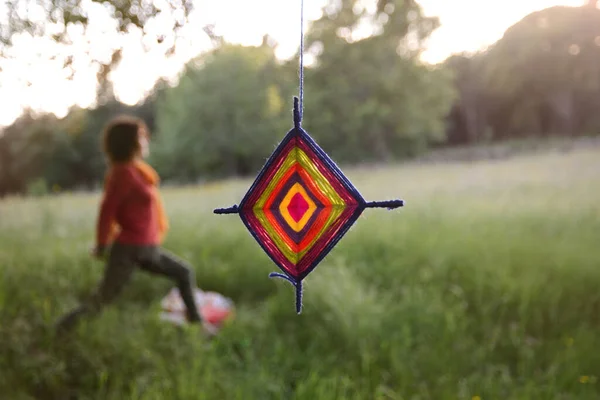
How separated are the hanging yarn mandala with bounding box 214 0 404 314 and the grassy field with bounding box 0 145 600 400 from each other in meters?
1.75

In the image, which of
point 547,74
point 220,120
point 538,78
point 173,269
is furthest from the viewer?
point 220,120

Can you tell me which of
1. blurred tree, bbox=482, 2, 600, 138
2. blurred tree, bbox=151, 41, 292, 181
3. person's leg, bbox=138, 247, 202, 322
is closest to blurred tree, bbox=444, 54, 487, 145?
blurred tree, bbox=482, 2, 600, 138

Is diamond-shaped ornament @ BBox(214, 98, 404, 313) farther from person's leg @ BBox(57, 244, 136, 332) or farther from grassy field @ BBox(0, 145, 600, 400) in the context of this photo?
person's leg @ BBox(57, 244, 136, 332)

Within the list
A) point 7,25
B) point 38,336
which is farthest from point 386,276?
point 7,25

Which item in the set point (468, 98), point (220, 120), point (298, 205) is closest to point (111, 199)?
point (298, 205)

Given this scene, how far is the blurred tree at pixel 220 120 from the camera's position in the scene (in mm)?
8281

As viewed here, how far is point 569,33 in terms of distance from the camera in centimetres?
741

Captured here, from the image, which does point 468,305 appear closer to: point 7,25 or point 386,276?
point 386,276

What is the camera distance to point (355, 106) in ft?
42.1

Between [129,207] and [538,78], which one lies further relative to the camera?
[538,78]

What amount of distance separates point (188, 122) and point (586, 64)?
8.13m

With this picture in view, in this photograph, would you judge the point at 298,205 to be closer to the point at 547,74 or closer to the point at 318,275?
the point at 318,275

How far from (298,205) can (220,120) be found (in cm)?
967

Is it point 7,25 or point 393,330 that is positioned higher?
point 7,25
